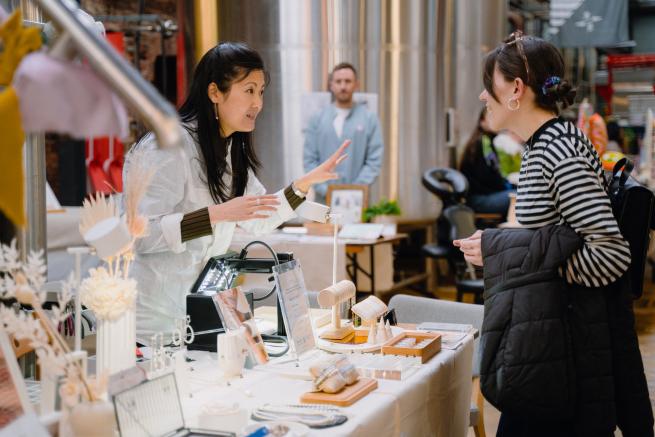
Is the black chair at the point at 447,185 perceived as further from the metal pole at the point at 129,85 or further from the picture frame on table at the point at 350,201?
the metal pole at the point at 129,85

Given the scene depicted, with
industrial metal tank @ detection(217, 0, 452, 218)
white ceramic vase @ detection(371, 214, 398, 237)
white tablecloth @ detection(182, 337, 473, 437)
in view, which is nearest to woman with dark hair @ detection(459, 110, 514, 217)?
industrial metal tank @ detection(217, 0, 452, 218)

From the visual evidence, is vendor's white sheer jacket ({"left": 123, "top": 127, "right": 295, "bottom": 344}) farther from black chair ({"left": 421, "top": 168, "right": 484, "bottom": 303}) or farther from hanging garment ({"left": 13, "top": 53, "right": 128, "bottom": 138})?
black chair ({"left": 421, "top": 168, "right": 484, "bottom": 303})

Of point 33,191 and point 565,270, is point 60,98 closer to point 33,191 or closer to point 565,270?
point 565,270

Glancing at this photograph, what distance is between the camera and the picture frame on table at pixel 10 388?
4.64 feet

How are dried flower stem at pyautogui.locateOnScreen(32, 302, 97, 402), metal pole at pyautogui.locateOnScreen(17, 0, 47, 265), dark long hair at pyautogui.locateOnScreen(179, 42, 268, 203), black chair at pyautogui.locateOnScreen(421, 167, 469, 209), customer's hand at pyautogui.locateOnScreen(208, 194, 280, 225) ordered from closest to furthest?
dried flower stem at pyautogui.locateOnScreen(32, 302, 97, 402) → customer's hand at pyautogui.locateOnScreen(208, 194, 280, 225) → dark long hair at pyautogui.locateOnScreen(179, 42, 268, 203) → metal pole at pyautogui.locateOnScreen(17, 0, 47, 265) → black chair at pyautogui.locateOnScreen(421, 167, 469, 209)

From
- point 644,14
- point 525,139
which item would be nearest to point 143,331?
point 525,139

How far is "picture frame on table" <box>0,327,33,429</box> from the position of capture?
1.41m

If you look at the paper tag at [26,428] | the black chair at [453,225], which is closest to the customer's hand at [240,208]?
the paper tag at [26,428]

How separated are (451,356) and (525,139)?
0.66 metres

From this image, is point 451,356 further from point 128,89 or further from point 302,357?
point 128,89

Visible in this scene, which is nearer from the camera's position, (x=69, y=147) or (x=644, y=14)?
(x=69, y=147)

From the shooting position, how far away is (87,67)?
3.66 feet

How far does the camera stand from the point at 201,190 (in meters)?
2.66

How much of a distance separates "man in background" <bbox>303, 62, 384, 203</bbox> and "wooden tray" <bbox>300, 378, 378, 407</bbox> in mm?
5521
